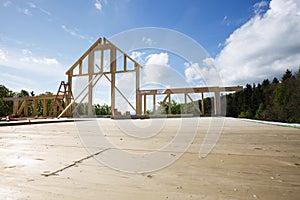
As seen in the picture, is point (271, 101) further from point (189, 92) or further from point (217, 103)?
point (189, 92)

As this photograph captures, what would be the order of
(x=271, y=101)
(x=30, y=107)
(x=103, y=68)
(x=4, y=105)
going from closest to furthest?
(x=103, y=68)
(x=4, y=105)
(x=30, y=107)
(x=271, y=101)

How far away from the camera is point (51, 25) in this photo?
4.86m

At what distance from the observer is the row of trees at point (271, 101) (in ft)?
47.5

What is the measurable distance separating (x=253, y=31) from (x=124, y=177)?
21.6 feet

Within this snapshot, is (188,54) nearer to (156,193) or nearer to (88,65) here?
(156,193)

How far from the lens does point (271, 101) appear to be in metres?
17.8

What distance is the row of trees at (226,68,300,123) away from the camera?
14473 millimetres

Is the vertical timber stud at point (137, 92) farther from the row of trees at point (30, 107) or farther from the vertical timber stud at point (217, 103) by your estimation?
the vertical timber stud at point (217, 103)

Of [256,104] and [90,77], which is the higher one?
[90,77]

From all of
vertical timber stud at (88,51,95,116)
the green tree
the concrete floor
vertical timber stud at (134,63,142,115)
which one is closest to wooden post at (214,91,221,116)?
vertical timber stud at (134,63,142,115)

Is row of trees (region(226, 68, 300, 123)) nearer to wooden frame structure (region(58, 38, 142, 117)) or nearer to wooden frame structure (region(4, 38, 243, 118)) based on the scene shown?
wooden frame structure (region(4, 38, 243, 118))

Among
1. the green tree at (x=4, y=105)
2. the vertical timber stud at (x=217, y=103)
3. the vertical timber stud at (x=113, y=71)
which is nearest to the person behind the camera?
the vertical timber stud at (x=217, y=103)

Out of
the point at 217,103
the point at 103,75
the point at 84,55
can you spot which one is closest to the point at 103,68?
the point at 103,75

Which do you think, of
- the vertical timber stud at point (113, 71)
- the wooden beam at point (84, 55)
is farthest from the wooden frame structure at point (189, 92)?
the wooden beam at point (84, 55)
